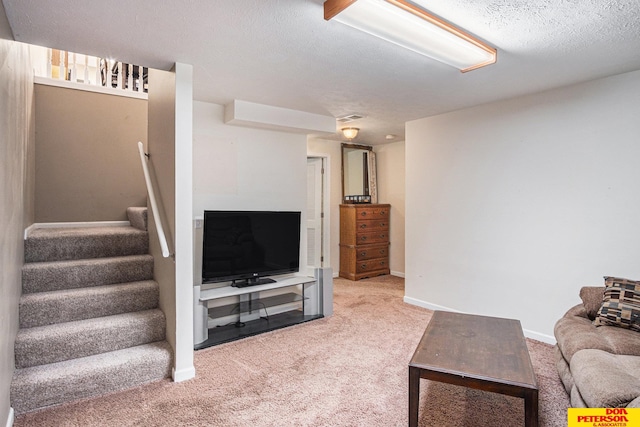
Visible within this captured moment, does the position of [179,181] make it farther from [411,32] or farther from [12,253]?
[411,32]

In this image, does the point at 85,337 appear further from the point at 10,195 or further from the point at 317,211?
the point at 317,211

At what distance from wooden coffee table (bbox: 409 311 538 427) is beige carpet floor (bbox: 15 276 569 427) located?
0.42m

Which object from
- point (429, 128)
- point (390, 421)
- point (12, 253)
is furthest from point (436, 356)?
point (429, 128)

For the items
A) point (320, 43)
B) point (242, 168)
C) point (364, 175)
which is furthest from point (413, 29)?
point (364, 175)

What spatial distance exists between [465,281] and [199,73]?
3.33m

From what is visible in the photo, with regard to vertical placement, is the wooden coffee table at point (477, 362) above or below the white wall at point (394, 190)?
below

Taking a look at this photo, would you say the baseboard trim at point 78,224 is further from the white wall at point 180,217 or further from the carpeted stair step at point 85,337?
the white wall at point 180,217

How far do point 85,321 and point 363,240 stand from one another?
409 centimetres

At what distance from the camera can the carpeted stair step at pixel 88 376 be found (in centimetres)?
214

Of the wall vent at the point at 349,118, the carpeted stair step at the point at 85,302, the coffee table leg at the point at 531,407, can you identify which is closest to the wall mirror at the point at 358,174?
the wall vent at the point at 349,118

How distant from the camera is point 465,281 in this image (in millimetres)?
3859

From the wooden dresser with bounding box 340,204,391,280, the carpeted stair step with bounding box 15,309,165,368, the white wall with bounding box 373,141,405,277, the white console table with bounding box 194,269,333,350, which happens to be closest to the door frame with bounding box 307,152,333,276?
the wooden dresser with bounding box 340,204,391,280

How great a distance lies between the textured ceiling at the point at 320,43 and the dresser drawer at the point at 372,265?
10.4 feet

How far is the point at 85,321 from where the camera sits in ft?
8.65
